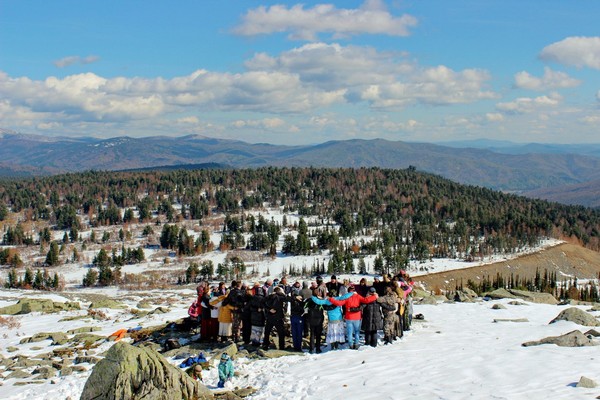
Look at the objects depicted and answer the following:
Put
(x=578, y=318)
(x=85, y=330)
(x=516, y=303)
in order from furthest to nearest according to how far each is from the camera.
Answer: (x=516, y=303) < (x=85, y=330) < (x=578, y=318)

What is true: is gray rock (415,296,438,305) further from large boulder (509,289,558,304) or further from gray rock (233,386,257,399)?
gray rock (233,386,257,399)

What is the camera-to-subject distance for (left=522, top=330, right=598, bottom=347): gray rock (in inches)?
683

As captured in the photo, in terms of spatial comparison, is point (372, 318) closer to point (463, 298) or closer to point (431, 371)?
point (431, 371)

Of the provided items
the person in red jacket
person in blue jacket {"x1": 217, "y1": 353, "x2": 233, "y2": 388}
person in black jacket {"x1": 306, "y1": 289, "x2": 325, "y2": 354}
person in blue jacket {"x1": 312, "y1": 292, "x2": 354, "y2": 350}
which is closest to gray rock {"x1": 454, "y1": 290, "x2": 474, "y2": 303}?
the person in red jacket

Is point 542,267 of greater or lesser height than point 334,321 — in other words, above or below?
below

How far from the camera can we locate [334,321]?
59.3 ft

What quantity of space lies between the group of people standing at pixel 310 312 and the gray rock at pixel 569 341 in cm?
510

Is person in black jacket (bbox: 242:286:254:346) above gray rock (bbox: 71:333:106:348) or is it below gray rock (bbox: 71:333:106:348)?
above

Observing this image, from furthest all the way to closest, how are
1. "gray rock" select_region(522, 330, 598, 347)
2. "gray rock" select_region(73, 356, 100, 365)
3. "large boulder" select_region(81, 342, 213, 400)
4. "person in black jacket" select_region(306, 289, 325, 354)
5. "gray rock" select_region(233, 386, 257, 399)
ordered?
"gray rock" select_region(73, 356, 100, 365) < "person in black jacket" select_region(306, 289, 325, 354) < "gray rock" select_region(522, 330, 598, 347) < "gray rock" select_region(233, 386, 257, 399) < "large boulder" select_region(81, 342, 213, 400)

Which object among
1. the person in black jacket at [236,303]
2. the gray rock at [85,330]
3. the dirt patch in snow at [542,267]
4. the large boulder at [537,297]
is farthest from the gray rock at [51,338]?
the dirt patch in snow at [542,267]

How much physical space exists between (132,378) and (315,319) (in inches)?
278

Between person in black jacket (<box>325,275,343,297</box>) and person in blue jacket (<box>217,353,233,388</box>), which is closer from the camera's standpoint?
person in blue jacket (<box>217,353,233,388</box>)

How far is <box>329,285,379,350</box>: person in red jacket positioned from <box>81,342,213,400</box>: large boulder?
6.84 m

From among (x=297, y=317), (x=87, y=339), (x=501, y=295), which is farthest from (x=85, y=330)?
(x=501, y=295)
